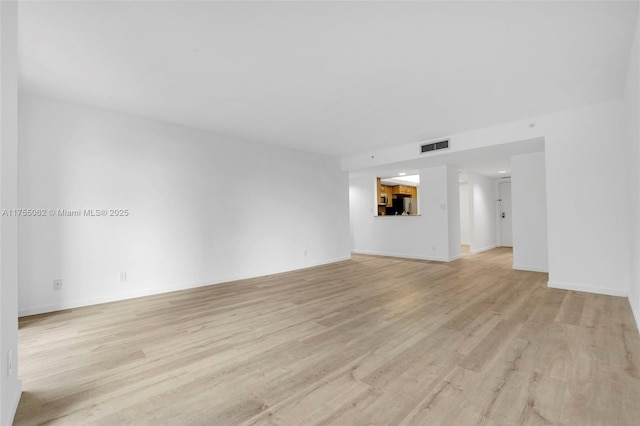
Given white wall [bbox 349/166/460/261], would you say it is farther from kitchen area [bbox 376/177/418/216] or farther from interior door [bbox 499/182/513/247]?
interior door [bbox 499/182/513/247]

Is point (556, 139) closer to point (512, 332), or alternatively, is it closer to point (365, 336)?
point (512, 332)

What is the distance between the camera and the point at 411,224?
7270mm

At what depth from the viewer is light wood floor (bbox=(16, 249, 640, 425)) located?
1.54m

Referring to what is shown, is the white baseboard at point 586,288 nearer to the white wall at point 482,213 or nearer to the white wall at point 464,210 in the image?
the white wall at point 482,213

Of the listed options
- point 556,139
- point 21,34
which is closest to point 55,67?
point 21,34

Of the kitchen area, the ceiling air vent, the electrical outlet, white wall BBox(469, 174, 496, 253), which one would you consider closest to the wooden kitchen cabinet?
the kitchen area

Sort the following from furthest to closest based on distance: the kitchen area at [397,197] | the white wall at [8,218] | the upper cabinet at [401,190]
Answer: the upper cabinet at [401,190] → the kitchen area at [397,197] → the white wall at [8,218]

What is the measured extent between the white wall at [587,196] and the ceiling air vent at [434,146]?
108 centimetres

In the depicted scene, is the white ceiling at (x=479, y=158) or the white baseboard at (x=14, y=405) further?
the white ceiling at (x=479, y=158)

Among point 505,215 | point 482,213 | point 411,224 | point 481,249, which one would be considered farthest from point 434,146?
point 505,215

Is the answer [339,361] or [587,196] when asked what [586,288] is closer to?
[587,196]

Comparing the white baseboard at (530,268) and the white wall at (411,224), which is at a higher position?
the white wall at (411,224)

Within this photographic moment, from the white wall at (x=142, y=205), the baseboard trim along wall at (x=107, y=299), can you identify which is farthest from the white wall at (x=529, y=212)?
the baseboard trim along wall at (x=107, y=299)

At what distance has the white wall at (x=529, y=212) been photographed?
5336mm
